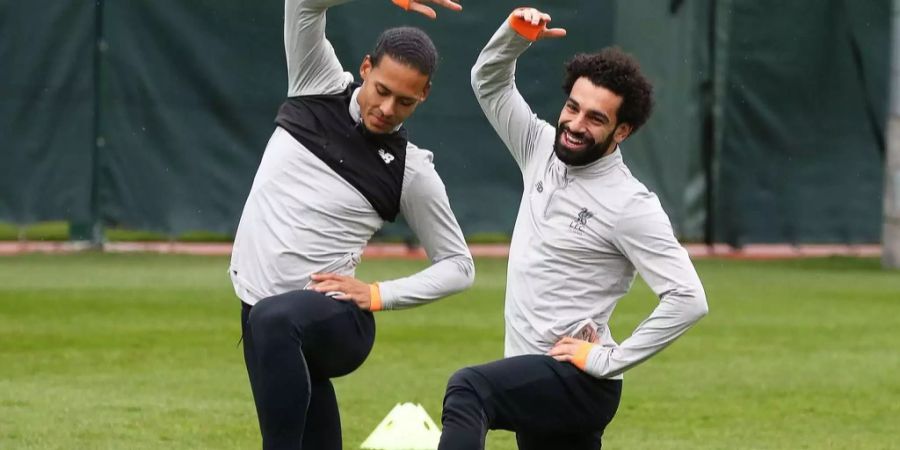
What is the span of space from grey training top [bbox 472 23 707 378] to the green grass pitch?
2.57m

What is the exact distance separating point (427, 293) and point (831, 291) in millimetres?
9662

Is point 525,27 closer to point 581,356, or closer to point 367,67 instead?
point 367,67

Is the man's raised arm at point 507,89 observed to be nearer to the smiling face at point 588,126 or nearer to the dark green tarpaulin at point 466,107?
the smiling face at point 588,126

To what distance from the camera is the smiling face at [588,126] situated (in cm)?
527

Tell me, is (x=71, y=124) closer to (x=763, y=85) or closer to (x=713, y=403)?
(x=763, y=85)

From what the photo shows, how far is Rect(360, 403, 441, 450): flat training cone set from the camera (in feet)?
24.4

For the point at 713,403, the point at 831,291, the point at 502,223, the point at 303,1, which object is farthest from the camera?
the point at 502,223

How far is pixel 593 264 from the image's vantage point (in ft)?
17.4

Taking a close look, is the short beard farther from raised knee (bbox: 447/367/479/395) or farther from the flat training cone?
the flat training cone

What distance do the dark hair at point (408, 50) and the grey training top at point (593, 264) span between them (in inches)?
9.9

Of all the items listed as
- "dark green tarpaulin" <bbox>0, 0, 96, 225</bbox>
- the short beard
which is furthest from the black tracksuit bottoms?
"dark green tarpaulin" <bbox>0, 0, 96, 225</bbox>

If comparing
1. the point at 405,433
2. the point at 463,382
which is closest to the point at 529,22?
the point at 463,382

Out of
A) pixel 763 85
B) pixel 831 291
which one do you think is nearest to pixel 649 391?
pixel 831 291

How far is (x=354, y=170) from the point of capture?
5621 mm
